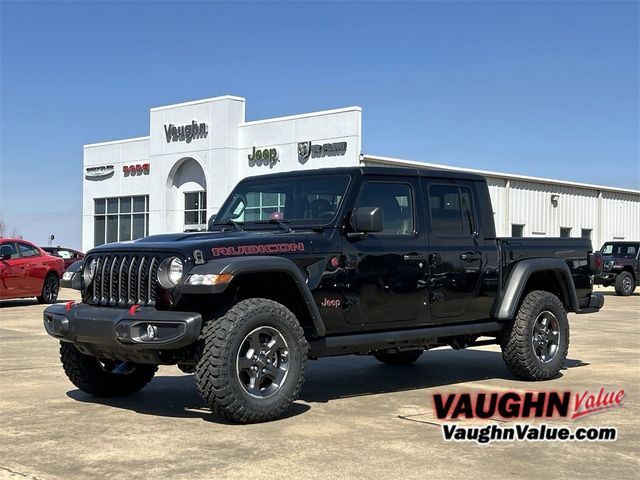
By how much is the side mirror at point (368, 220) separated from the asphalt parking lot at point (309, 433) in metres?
1.43

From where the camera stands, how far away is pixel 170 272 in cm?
627

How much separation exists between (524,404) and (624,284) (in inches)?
806

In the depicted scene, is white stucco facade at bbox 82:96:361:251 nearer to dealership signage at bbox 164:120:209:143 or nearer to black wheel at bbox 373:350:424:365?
dealership signage at bbox 164:120:209:143

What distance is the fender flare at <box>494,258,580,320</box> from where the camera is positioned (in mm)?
8367

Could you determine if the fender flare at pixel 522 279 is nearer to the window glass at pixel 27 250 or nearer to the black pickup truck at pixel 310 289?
the black pickup truck at pixel 310 289

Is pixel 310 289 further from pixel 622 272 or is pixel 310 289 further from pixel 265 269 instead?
pixel 622 272

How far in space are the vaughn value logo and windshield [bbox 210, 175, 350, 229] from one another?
1.82 metres

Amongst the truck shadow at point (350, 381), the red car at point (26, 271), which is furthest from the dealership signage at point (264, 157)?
the truck shadow at point (350, 381)

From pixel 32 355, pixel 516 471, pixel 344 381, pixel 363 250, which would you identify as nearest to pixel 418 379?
pixel 344 381

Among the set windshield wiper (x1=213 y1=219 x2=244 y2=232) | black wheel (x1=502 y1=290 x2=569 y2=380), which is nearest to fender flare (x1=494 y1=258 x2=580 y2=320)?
black wheel (x1=502 y1=290 x2=569 y2=380)

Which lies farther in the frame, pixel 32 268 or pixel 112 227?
pixel 112 227

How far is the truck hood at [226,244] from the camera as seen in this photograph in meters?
6.35

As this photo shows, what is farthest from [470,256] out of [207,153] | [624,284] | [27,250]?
[207,153]

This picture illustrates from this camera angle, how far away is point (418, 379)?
28.7 ft
